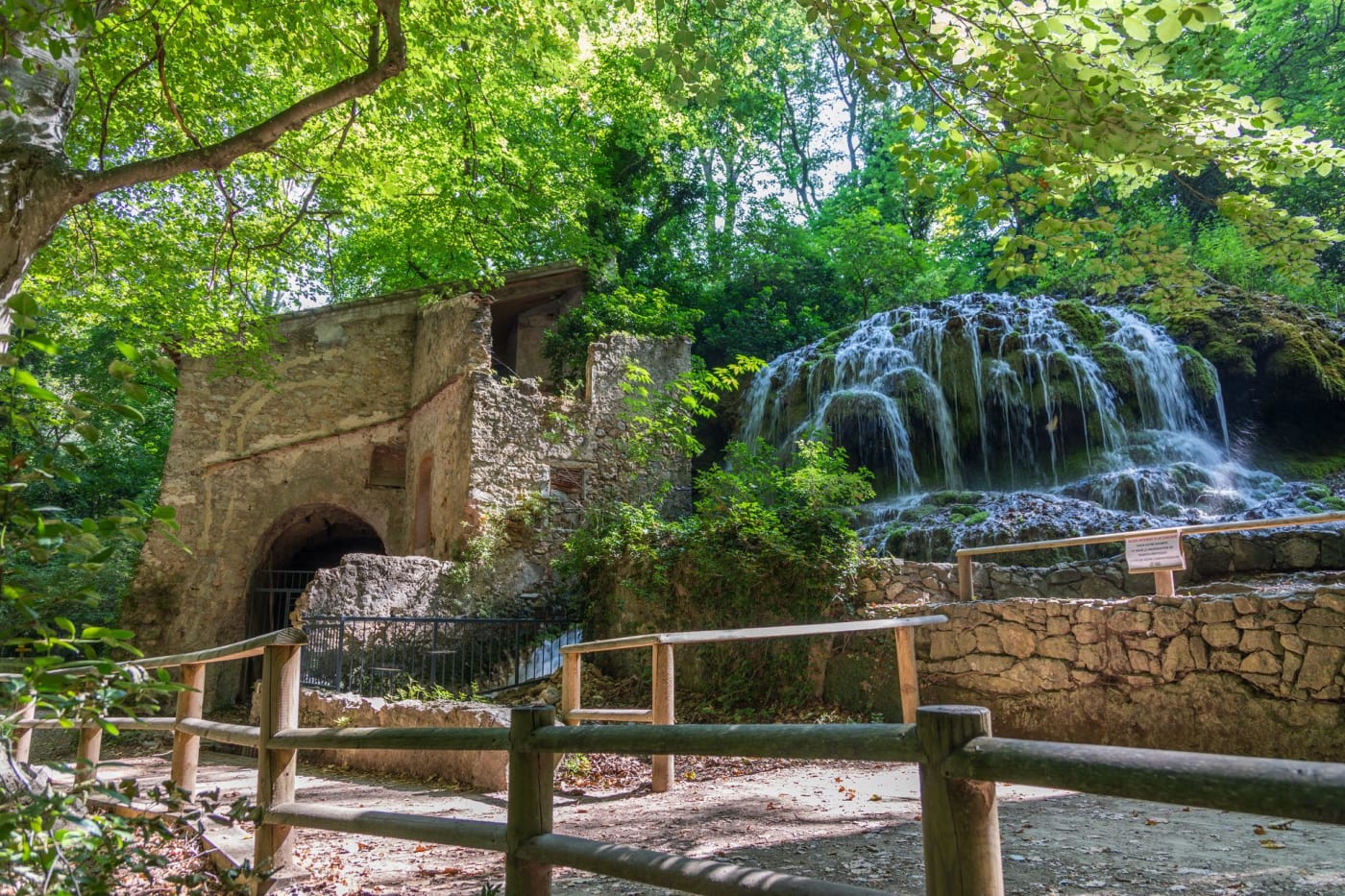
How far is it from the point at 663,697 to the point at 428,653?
4.70 metres

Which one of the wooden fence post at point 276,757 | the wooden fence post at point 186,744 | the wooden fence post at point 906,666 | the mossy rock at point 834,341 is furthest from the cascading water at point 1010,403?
the wooden fence post at point 276,757

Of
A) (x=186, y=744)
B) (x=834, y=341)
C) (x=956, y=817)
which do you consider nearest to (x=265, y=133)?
(x=186, y=744)

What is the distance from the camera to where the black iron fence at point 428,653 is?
8039 millimetres

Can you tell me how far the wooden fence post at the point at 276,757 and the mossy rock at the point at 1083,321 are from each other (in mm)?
11391

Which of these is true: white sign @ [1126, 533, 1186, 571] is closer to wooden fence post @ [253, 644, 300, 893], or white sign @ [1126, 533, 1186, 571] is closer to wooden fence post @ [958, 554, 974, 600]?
wooden fence post @ [958, 554, 974, 600]

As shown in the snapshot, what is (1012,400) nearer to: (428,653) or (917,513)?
(917,513)

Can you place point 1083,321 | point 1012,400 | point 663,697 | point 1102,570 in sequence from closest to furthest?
point 663,697 → point 1102,570 → point 1012,400 → point 1083,321

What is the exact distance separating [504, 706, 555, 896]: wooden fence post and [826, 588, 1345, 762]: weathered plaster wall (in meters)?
4.11

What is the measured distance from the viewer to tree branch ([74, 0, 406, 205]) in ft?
15.4

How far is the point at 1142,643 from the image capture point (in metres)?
5.06

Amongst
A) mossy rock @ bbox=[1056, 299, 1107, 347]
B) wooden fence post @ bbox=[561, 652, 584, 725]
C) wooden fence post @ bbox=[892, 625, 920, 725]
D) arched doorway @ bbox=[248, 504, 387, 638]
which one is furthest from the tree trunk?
mossy rock @ bbox=[1056, 299, 1107, 347]

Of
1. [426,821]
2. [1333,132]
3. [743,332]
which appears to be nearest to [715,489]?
[426,821]

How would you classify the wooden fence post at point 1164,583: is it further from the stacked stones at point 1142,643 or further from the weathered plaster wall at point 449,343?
the weathered plaster wall at point 449,343

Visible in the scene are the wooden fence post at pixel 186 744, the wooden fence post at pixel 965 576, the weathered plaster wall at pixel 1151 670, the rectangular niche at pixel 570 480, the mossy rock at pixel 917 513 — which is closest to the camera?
the wooden fence post at pixel 186 744
